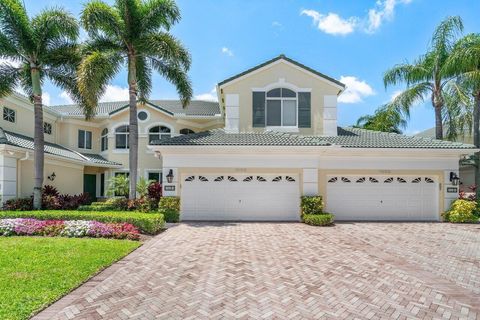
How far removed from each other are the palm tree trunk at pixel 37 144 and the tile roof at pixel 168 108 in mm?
7383

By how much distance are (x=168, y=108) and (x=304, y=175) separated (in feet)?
52.1

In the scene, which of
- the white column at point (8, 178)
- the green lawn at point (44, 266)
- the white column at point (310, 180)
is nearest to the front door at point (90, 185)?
the white column at point (8, 178)

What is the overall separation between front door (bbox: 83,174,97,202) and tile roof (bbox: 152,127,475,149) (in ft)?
39.2

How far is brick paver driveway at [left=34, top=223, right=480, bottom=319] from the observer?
4.77 m

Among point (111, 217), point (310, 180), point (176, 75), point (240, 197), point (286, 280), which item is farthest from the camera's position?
point (176, 75)

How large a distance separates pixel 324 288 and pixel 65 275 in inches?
209

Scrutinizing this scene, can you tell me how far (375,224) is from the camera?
13.6 meters

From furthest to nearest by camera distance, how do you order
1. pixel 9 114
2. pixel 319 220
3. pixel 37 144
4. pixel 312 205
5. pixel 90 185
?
pixel 90 185 → pixel 9 114 → pixel 37 144 → pixel 312 205 → pixel 319 220

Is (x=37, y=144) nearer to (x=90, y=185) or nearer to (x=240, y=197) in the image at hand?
(x=90, y=185)

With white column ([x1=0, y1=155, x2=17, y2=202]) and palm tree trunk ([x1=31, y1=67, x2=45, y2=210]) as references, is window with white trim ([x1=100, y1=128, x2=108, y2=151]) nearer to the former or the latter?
palm tree trunk ([x1=31, y1=67, x2=45, y2=210])

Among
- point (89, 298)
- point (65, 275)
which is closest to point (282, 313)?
point (89, 298)

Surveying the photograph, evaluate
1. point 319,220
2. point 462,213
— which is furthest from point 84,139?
point 462,213

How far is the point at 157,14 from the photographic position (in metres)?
14.9

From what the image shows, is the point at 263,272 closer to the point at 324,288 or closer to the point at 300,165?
the point at 324,288
